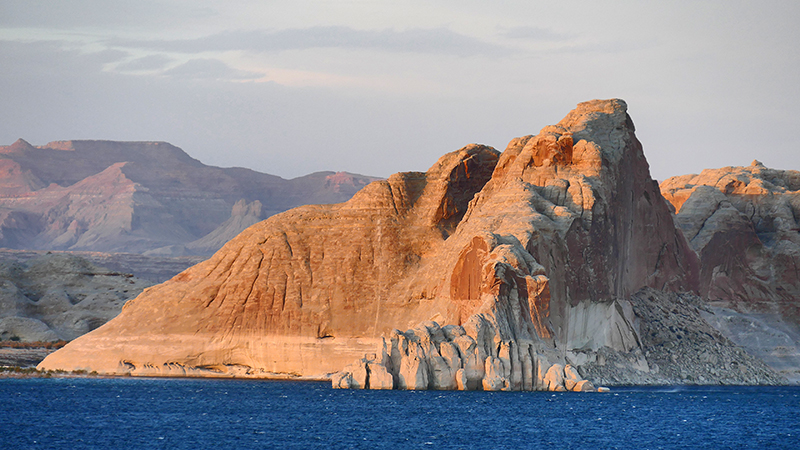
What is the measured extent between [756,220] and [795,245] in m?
6.54

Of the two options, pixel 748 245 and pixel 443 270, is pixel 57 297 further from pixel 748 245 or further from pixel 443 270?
pixel 748 245

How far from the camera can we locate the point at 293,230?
370 feet

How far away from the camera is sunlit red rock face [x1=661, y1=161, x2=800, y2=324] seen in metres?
122

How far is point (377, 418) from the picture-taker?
6650 centimetres

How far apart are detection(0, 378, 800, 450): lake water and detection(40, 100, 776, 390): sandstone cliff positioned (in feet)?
29.7

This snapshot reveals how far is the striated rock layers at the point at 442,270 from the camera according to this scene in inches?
3639

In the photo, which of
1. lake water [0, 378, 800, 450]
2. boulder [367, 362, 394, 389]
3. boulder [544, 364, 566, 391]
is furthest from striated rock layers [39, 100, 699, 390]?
lake water [0, 378, 800, 450]

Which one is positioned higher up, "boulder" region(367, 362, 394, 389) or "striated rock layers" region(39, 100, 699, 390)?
"striated rock layers" region(39, 100, 699, 390)

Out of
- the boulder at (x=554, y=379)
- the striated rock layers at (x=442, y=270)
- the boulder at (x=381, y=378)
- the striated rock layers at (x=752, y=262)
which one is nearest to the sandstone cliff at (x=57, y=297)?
the striated rock layers at (x=442, y=270)

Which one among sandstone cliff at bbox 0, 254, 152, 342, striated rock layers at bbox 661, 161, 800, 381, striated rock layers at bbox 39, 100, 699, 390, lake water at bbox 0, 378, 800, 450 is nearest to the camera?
lake water at bbox 0, 378, 800, 450

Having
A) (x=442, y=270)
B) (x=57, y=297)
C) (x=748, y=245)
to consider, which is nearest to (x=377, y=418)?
(x=442, y=270)

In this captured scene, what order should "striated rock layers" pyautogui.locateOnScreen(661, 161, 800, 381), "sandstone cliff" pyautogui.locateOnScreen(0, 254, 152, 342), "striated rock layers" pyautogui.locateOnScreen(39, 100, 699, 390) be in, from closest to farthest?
"striated rock layers" pyautogui.locateOnScreen(39, 100, 699, 390), "striated rock layers" pyautogui.locateOnScreen(661, 161, 800, 381), "sandstone cliff" pyautogui.locateOnScreen(0, 254, 152, 342)

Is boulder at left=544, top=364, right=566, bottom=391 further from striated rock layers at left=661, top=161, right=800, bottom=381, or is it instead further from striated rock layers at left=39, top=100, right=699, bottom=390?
striated rock layers at left=661, top=161, right=800, bottom=381

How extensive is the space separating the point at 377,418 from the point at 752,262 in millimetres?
74152
